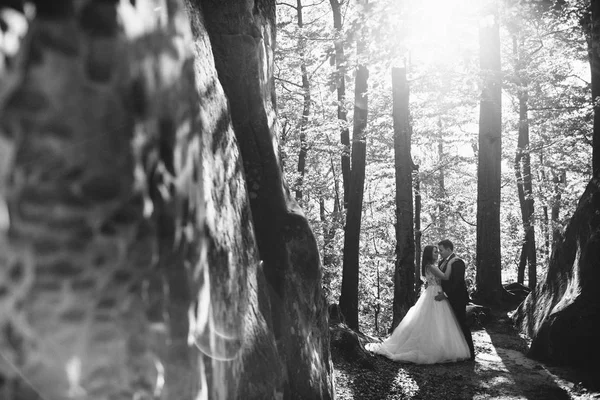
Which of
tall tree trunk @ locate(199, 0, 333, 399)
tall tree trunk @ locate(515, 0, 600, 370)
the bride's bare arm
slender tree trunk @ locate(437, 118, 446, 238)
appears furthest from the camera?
slender tree trunk @ locate(437, 118, 446, 238)

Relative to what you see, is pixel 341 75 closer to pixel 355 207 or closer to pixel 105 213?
pixel 355 207

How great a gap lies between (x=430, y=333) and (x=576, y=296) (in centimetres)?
254

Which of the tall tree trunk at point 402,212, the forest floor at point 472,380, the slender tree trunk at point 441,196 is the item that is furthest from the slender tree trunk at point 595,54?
the slender tree trunk at point 441,196

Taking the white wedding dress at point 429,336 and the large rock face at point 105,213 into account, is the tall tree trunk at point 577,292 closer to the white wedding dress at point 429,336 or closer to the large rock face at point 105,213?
the white wedding dress at point 429,336

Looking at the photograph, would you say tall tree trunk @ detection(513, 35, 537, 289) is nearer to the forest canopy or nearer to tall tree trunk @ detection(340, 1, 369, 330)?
the forest canopy

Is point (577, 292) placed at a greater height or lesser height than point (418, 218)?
lesser

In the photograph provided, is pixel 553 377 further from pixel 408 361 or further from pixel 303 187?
pixel 303 187

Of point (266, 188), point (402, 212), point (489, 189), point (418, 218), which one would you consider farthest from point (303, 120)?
point (266, 188)

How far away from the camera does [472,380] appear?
722 cm

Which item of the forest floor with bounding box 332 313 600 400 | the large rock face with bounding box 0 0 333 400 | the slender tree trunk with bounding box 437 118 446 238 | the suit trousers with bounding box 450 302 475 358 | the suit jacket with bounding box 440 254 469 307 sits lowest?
the forest floor with bounding box 332 313 600 400

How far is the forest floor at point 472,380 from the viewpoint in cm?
→ 627

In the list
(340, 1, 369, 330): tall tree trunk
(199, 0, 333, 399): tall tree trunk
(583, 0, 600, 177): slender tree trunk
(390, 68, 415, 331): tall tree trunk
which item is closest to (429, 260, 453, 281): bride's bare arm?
(583, 0, 600, 177): slender tree trunk

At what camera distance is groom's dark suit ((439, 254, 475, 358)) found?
8430 millimetres

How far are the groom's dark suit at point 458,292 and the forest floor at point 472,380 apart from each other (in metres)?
0.56
